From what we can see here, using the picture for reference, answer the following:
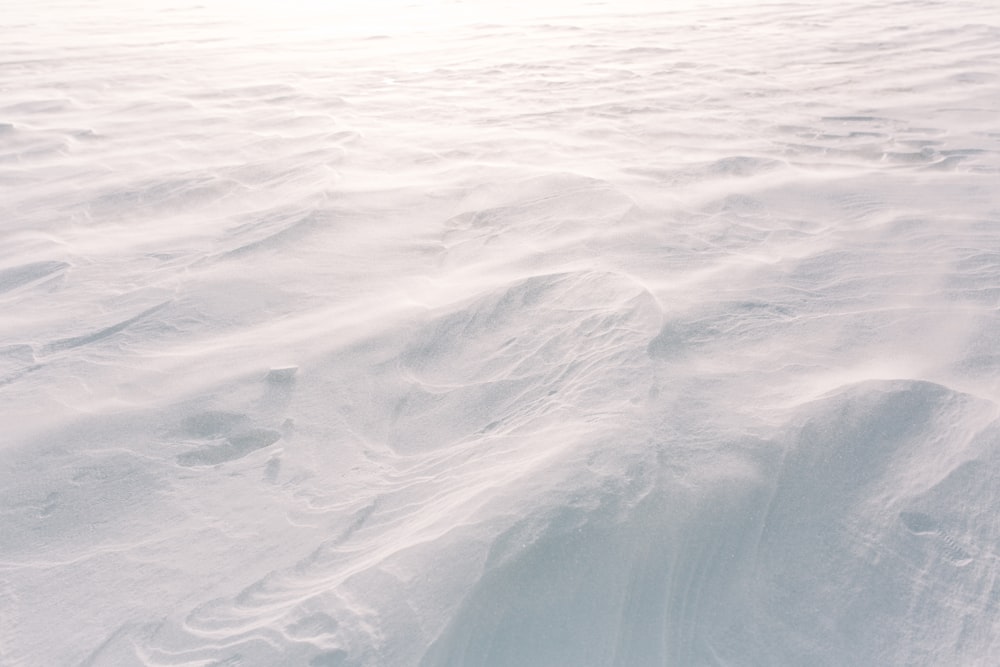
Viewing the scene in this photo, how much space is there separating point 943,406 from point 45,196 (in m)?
2.75

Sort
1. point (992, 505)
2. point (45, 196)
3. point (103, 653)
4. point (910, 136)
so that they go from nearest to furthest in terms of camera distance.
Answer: point (103, 653) → point (992, 505) → point (45, 196) → point (910, 136)

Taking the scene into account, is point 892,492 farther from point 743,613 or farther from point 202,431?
point 202,431

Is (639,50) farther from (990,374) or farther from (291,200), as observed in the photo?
(990,374)

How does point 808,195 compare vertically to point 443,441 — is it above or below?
above

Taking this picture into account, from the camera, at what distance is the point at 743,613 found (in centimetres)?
119

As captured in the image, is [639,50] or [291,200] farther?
[639,50]

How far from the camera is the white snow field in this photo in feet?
3.91

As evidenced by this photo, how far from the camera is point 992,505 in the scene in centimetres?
132

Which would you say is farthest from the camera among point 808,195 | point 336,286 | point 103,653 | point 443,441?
point 808,195

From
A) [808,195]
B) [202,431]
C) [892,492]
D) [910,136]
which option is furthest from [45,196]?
[910,136]

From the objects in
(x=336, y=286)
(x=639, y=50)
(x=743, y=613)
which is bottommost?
(x=743, y=613)

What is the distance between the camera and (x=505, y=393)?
1.61 m

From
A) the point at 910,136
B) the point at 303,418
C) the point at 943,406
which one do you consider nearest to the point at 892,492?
the point at 943,406

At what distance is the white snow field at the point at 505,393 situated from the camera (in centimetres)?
119
